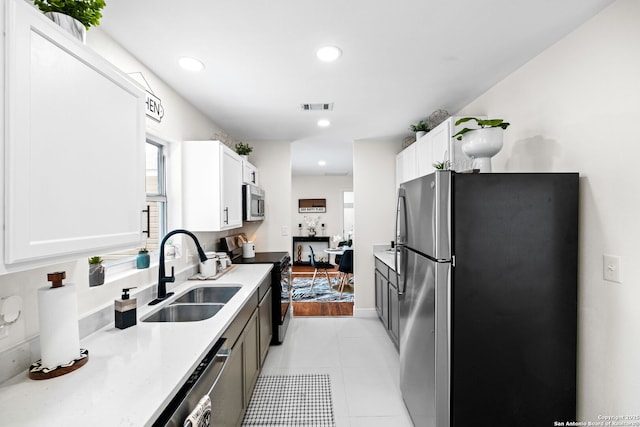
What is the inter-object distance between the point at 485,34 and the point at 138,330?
98.9 inches

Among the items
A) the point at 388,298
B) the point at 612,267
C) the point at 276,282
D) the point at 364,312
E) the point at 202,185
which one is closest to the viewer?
the point at 612,267

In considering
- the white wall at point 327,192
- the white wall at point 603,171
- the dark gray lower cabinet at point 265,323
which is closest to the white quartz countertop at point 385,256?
the dark gray lower cabinet at point 265,323

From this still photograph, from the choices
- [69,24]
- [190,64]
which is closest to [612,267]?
[69,24]

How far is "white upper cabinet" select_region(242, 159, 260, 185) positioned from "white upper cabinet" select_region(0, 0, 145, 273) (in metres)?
2.21

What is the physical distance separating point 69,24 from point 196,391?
1.37 meters

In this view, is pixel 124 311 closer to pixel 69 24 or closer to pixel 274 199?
pixel 69 24

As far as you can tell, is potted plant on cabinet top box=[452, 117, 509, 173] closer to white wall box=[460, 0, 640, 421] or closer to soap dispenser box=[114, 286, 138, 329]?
white wall box=[460, 0, 640, 421]

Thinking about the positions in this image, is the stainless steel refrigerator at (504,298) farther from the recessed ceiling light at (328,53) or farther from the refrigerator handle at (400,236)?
the recessed ceiling light at (328,53)

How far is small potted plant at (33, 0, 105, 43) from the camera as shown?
3.27 feet

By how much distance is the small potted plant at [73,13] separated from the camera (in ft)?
3.27

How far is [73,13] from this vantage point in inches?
41.4

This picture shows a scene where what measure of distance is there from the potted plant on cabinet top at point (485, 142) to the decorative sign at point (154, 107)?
2.16 metres

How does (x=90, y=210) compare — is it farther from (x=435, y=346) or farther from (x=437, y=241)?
(x=435, y=346)

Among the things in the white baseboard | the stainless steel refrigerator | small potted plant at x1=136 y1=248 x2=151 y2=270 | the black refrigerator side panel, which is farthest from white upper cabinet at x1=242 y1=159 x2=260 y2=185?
the black refrigerator side panel
